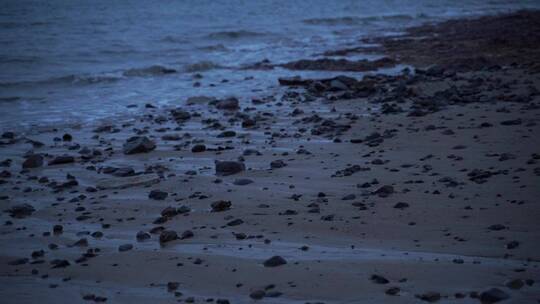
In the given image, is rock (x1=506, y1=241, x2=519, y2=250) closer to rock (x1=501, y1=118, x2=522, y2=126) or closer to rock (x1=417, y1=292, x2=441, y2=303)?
rock (x1=417, y1=292, x2=441, y2=303)

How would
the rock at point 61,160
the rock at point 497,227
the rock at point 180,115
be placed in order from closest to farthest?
the rock at point 497,227 → the rock at point 61,160 → the rock at point 180,115

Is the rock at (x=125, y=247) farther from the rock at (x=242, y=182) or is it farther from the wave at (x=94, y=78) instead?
the wave at (x=94, y=78)

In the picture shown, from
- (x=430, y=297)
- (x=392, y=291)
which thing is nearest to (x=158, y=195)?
A: (x=392, y=291)

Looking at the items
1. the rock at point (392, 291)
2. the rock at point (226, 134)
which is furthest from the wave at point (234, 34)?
the rock at point (392, 291)

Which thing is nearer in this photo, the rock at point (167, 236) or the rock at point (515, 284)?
the rock at point (515, 284)

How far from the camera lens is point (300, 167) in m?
8.02

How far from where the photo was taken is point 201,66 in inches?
781

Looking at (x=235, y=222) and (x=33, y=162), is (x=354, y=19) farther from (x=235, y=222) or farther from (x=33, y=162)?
(x=235, y=222)

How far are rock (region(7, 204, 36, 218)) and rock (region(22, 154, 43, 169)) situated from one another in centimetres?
204

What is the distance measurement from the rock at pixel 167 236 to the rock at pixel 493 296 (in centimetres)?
284

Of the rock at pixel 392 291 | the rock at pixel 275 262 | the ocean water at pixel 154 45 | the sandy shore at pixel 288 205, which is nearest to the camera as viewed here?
the rock at pixel 392 291

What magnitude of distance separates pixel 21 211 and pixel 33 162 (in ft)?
7.11

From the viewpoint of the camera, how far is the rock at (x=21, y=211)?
6953 mm

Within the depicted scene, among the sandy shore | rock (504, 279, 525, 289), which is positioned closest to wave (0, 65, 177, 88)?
the sandy shore
